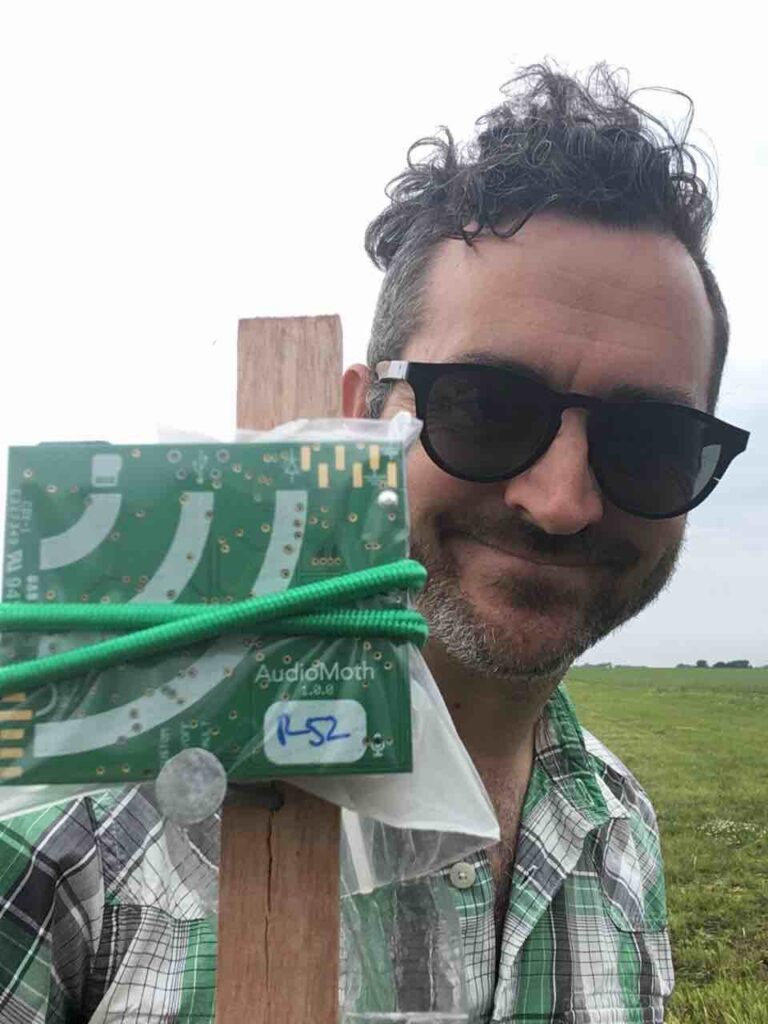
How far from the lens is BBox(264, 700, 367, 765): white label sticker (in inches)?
35.3

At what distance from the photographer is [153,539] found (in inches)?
36.9

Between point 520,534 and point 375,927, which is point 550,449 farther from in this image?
point 375,927

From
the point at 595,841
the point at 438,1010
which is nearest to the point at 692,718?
the point at 595,841

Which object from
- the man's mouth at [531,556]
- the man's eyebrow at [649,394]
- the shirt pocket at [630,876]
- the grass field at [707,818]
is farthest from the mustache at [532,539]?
the grass field at [707,818]

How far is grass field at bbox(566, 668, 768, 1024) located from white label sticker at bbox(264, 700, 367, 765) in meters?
3.72

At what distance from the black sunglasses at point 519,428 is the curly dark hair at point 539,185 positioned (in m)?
0.27

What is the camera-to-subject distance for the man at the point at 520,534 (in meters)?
1.43

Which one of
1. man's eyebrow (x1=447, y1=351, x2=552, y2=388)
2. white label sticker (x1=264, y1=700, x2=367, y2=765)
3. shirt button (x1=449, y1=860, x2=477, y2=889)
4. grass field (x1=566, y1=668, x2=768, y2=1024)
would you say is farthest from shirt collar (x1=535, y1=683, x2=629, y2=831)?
grass field (x1=566, y1=668, x2=768, y2=1024)

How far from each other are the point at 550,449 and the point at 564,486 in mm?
85

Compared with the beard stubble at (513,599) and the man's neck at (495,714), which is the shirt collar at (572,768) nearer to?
the man's neck at (495,714)

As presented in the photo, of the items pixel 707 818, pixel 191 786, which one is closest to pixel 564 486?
pixel 191 786

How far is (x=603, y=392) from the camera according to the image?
5.53 feet

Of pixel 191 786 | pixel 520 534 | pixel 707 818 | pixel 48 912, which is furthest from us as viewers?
pixel 707 818

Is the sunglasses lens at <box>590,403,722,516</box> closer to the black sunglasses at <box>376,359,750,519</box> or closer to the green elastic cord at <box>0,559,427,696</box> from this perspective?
the black sunglasses at <box>376,359,750,519</box>
